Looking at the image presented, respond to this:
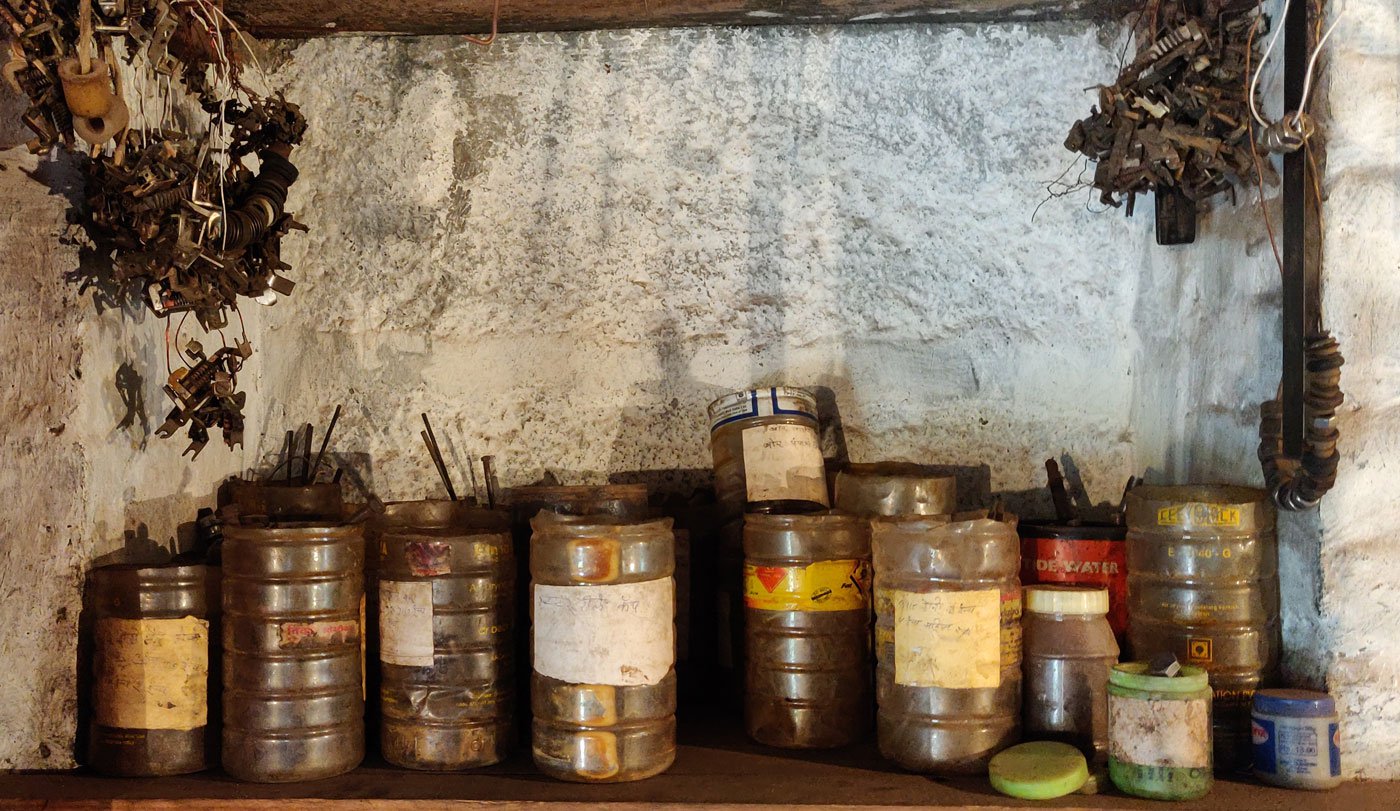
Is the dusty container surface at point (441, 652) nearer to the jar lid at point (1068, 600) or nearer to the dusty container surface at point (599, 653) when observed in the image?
the dusty container surface at point (599, 653)

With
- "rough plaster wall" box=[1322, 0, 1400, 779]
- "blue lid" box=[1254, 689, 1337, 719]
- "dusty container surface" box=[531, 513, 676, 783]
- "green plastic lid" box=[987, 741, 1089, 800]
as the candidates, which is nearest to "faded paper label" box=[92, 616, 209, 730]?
"dusty container surface" box=[531, 513, 676, 783]

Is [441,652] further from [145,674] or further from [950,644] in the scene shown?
[950,644]

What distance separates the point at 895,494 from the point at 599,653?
59 centimetres

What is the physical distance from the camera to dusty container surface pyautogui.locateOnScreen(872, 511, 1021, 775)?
5.23ft

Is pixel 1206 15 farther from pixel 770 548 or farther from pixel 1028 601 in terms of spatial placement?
pixel 770 548

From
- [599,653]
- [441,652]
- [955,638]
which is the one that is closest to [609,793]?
[599,653]

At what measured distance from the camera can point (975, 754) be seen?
1599mm

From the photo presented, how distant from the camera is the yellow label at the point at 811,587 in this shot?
5.67 feet

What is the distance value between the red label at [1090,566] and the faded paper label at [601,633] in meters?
0.67

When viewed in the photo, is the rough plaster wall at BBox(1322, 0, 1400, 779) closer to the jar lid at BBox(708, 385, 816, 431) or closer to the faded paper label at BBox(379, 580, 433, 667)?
the jar lid at BBox(708, 385, 816, 431)

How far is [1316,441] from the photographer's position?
1.52 metres

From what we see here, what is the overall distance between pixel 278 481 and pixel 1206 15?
1907 millimetres

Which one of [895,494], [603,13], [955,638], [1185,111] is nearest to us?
[955,638]

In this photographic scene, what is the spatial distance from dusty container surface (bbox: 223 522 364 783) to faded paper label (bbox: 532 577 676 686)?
1.09ft
